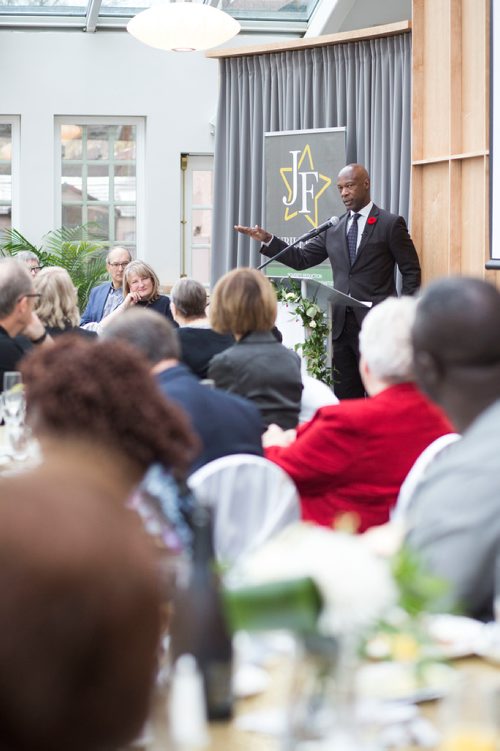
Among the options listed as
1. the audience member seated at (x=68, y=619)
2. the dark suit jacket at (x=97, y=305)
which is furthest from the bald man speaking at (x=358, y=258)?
the audience member seated at (x=68, y=619)

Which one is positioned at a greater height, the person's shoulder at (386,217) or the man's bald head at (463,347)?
the person's shoulder at (386,217)

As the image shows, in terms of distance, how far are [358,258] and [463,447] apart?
4.88 meters

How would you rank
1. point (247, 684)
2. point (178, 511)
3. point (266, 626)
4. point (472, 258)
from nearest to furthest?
point (266, 626)
point (247, 684)
point (178, 511)
point (472, 258)

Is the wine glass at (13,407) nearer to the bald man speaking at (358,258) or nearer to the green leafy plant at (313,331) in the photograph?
the green leafy plant at (313,331)

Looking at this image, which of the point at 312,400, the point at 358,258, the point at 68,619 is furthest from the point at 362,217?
the point at 68,619

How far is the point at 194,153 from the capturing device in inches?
392

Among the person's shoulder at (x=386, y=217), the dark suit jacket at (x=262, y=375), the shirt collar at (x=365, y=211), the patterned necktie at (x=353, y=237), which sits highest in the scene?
the shirt collar at (x=365, y=211)

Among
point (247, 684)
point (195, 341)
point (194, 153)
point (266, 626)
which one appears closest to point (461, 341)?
point (247, 684)

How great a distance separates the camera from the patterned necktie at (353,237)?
673 cm

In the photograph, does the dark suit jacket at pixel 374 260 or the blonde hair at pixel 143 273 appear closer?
the dark suit jacket at pixel 374 260

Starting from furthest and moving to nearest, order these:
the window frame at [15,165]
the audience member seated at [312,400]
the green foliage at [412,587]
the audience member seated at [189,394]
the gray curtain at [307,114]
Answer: the window frame at [15,165] < the gray curtain at [307,114] < the audience member seated at [312,400] < the audience member seated at [189,394] < the green foliage at [412,587]

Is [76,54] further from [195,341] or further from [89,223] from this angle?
[195,341]

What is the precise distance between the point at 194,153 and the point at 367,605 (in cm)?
918

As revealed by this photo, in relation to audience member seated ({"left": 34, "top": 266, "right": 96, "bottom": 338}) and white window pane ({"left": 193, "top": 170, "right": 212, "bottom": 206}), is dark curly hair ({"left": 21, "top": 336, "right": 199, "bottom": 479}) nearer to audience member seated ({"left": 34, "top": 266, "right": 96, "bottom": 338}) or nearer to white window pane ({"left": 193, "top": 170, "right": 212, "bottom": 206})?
audience member seated ({"left": 34, "top": 266, "right": 96, "bottom": 338})
